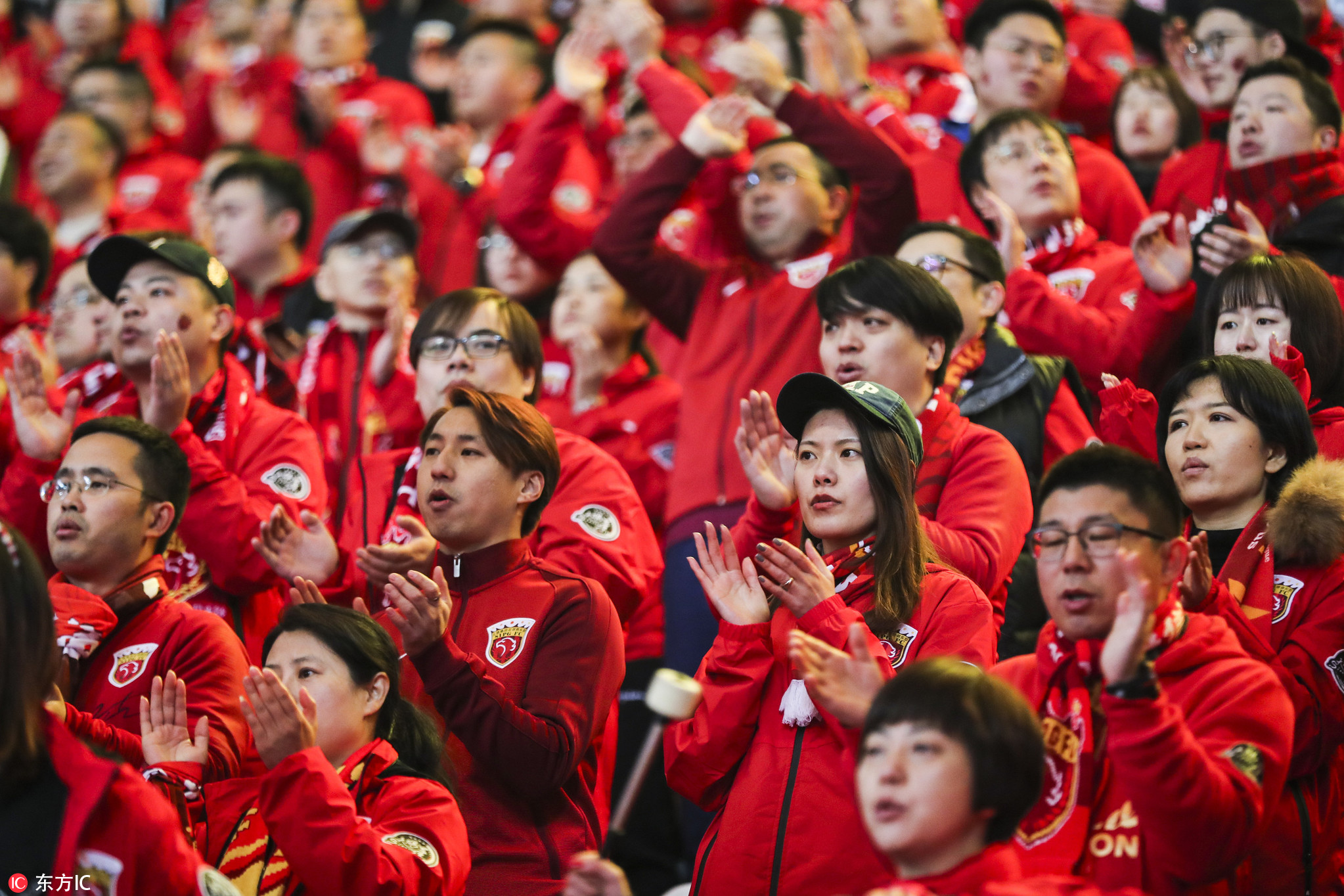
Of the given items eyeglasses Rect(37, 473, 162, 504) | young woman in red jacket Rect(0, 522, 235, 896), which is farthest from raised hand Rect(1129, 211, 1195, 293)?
young woman in red jacket Rect(0, 522, 235, 896)

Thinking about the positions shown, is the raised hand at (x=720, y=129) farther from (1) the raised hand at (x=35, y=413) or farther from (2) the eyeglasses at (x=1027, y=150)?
(1) the raised hand at (x=35, y=413)

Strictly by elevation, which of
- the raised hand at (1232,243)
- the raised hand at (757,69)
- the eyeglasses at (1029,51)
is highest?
the eyeglasses at (1029,51)

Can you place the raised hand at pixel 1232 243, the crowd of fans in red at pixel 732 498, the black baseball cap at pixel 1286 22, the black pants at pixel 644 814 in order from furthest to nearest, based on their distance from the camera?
1. the black baseball cap at pixel 1286 22
2. the black pants at pixel 644 814
3. the raised hand at pixel 1232 243
4. the crowd of fans in red at pixel 732 498

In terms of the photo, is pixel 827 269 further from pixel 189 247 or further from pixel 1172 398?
pixel 189 247

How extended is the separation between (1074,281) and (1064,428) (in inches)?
38.0

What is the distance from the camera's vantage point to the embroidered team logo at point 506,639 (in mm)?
3697

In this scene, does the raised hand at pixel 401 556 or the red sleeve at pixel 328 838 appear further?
the raised hand at pixel 401 556

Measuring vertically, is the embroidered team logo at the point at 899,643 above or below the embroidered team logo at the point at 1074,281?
below

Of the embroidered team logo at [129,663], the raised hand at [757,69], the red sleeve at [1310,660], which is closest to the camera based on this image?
the red sleeve at [1310,660]

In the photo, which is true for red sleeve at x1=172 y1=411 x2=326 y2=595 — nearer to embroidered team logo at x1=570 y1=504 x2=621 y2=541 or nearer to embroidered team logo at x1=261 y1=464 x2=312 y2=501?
embroidered team logo at x1=261 y1=464 x2=312 y2=501

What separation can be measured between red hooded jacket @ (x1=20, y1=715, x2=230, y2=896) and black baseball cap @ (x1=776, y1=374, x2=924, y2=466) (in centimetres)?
166

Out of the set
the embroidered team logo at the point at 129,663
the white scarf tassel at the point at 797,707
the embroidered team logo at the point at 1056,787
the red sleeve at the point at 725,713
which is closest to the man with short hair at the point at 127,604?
the embroidered team logo at the point at 129,663

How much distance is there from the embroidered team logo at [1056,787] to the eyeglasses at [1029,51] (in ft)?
14.1

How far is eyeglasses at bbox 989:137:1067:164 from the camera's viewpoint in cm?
542
